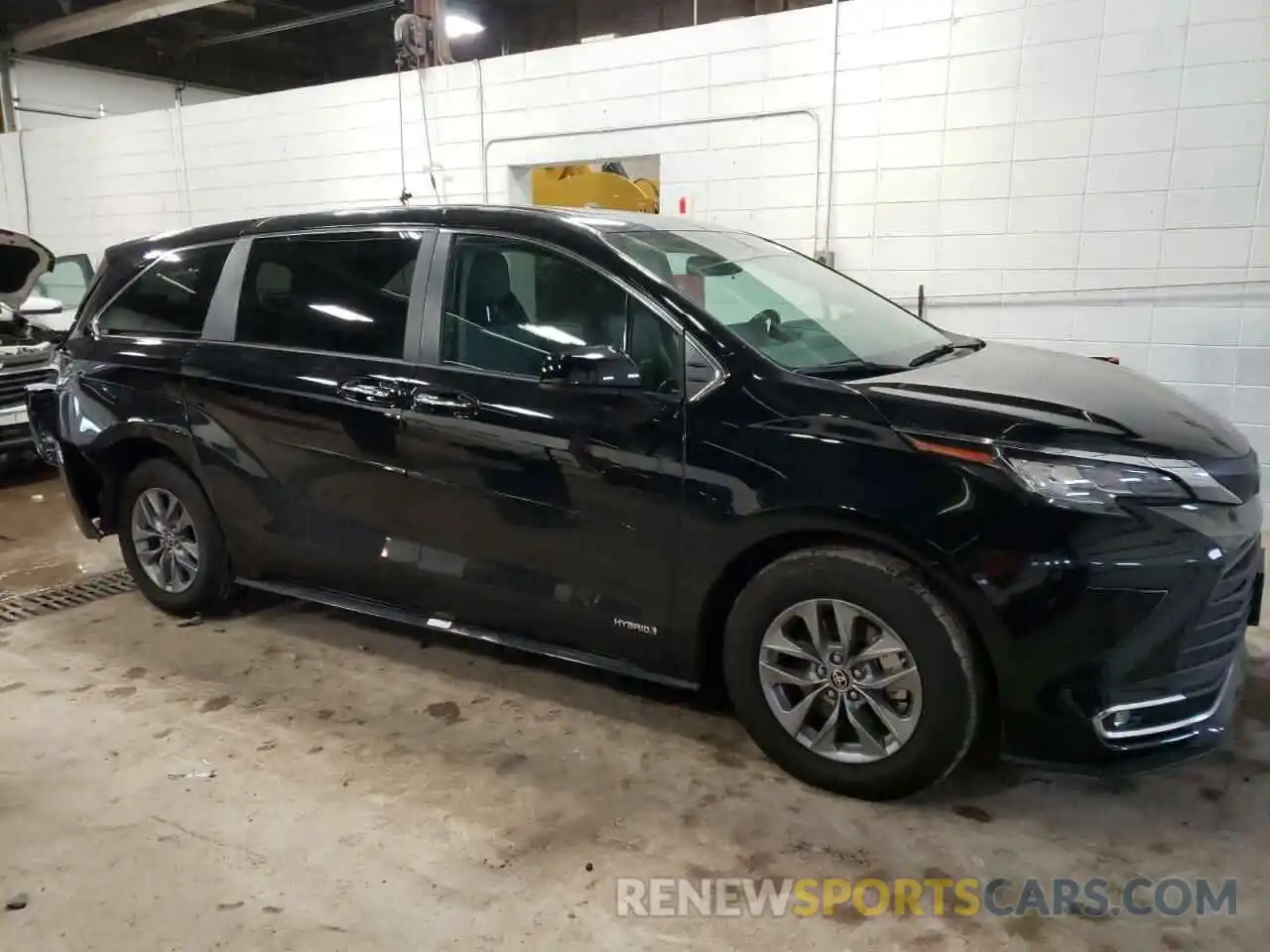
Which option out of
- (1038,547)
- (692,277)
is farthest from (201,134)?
(1038,547)

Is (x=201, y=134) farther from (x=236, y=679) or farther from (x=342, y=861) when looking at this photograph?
(x=342, y=861)

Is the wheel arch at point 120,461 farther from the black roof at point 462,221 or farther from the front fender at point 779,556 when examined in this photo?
the front fender at point 779,556

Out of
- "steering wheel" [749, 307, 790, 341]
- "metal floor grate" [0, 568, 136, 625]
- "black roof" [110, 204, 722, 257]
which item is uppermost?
"black roof" [110, 204, 722, 257]

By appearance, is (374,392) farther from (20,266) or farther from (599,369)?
(20,266)

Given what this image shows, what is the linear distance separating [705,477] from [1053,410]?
2.82ft

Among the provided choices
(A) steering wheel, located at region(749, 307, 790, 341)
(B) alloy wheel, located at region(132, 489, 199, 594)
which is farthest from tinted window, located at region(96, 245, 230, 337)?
(A) steering wheel, located at region(749, 307, 790, 341)

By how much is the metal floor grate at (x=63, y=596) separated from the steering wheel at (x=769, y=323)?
10.2ft

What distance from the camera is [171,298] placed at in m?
3.58

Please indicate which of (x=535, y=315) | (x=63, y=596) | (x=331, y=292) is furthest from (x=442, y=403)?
(x=63, y=596)

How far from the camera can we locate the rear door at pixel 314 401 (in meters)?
3.02

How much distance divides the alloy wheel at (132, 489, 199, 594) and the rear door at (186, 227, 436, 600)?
0.27 m

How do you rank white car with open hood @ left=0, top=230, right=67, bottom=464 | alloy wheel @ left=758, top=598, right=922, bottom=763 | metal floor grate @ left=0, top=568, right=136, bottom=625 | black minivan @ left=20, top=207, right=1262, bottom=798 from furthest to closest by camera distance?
white car with open hood @ left=0, top=230, right=67, bottom=464 < metal floor grate @ left=0, top=568, right=136, bottom=625 < alloy wheel @ left=758, top=598, right=922, bottom=763 < black minivan @ left=20, top=207, right=1262, bottom=798

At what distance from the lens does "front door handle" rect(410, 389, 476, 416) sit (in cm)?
282

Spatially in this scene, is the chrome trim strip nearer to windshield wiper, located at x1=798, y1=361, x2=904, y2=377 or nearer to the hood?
the hood
